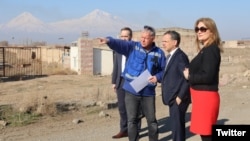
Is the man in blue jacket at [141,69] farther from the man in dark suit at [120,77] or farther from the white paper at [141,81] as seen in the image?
the man in dark suit at [120,77]

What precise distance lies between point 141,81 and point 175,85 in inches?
22.9

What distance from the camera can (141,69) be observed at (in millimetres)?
6441

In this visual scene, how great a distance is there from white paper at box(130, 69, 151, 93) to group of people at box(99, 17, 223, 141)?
0.04 m

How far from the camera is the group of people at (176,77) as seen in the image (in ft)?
15.8

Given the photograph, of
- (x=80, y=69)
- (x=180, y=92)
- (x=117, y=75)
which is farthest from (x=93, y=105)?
(x=80, y=69)

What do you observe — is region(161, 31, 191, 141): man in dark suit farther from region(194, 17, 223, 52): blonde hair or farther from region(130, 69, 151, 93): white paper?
region(194, 17, 223, 52): blonde hair

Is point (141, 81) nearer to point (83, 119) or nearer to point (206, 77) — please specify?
point (206, 77)

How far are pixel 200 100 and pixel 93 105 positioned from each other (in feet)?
21.7

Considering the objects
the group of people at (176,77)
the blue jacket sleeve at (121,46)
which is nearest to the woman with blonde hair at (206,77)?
the group of people at (176,77)

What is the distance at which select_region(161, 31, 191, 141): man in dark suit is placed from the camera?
6.03 metres

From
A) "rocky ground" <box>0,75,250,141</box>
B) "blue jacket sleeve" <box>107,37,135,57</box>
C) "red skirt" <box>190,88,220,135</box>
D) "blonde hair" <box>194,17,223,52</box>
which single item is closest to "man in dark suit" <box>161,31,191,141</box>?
"blue jacket sleeve" <box>107,37,135,57</box>

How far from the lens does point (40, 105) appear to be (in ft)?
33.0

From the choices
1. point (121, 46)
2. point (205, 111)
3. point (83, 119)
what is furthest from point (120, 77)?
point (205, 111)

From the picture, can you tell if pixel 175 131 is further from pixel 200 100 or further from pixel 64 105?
pixel 64 105
